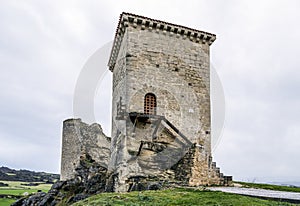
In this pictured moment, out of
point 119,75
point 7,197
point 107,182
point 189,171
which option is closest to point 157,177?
point 189,171

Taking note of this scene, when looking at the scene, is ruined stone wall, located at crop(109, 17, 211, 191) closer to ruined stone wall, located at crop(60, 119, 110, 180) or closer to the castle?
the castle

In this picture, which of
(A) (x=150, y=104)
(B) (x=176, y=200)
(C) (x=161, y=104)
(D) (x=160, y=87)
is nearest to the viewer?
(B) (x=176, y=200)

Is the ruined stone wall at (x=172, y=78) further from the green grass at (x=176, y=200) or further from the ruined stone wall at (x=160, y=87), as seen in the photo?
the green grass at (x=176, y=200)

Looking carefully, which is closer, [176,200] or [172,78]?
[176,200]

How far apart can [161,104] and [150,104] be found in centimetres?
61

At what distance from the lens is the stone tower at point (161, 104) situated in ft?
57.1

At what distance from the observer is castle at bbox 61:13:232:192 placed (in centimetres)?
1717

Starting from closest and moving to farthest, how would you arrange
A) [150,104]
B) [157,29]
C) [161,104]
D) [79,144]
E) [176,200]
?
[176,200], [150,104], [161,104], [157,29], [79,144]

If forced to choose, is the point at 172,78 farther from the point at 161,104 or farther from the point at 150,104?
the point at 150,104

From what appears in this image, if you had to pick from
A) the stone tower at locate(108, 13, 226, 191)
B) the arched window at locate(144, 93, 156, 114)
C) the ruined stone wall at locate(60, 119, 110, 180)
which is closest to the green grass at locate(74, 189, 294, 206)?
the stone tower at locate(108, 13, 226, 191)

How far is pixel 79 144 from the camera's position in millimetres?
32375

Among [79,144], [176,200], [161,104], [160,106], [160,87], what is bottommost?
[176,200]

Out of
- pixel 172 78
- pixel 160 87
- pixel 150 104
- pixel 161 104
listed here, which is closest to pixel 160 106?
pixel 161 104

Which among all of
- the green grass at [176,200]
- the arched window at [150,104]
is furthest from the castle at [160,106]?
the green grass at [176,200]
